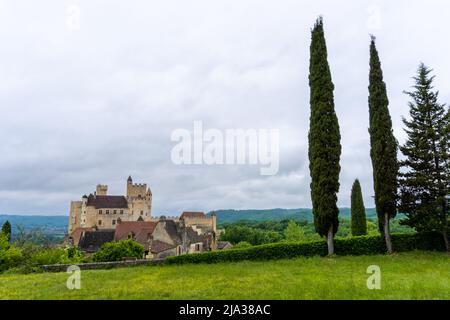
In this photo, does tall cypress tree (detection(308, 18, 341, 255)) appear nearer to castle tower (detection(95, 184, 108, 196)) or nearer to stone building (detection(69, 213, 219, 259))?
stone building (detection(69, 213, 219, 259))

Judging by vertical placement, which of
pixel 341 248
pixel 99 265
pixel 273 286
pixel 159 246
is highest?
pixel 273 286

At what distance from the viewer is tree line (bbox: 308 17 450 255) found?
1995cm

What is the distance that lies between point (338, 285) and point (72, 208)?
321ft

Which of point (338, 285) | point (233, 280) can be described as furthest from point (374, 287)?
point (233, 280)

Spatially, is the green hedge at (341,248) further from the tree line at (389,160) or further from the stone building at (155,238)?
the stone building at (155,238)

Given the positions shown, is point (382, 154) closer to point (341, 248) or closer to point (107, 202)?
point (341, 248)

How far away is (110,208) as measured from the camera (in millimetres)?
89688

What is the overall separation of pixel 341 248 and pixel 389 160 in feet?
21.6

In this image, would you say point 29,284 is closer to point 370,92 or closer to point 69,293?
point 69,293

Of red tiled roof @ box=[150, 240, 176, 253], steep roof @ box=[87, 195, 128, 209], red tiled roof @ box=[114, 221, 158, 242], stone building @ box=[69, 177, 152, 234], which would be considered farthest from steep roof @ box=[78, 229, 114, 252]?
steep roof @ box=[87, 195, 128, 209]

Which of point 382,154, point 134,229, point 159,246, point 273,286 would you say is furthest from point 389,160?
point 134,229

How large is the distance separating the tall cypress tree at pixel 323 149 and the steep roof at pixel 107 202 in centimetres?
7914

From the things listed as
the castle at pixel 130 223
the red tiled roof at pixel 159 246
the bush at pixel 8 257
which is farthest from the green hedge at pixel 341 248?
the castle at pixel 130 223

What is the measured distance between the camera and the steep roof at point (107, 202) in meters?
89.3
